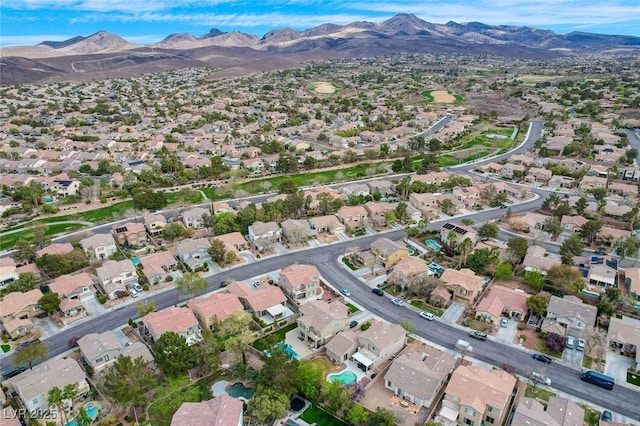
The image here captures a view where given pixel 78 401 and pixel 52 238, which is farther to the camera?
pixel 52 238

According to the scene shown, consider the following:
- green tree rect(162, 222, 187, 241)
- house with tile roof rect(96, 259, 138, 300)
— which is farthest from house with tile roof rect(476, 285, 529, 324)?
green tree rect(162, 222, 187, 241)

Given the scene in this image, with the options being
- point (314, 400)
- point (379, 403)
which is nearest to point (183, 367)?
point (314, 400)

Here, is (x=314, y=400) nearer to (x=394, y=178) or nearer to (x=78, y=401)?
(x=78, y=401)

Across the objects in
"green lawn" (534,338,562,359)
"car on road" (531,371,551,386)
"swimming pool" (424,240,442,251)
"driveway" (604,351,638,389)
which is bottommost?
"driveway" (604,351,638,389)

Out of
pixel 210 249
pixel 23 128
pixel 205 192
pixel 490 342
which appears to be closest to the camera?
pixel 490 342

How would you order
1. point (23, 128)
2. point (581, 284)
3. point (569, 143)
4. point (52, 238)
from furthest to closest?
1. point (23, 128)
2. point (569, 143)
3. point (52, 238)
4. point (581, 284)

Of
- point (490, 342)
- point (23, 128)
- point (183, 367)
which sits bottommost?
point (490, 342)

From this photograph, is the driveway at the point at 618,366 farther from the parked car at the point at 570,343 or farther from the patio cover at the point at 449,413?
the patio cover at the point at 449,413

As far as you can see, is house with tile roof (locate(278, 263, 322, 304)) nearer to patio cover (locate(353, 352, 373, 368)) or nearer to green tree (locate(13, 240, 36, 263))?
patio cover (locate(353, 352, 373, 368))
